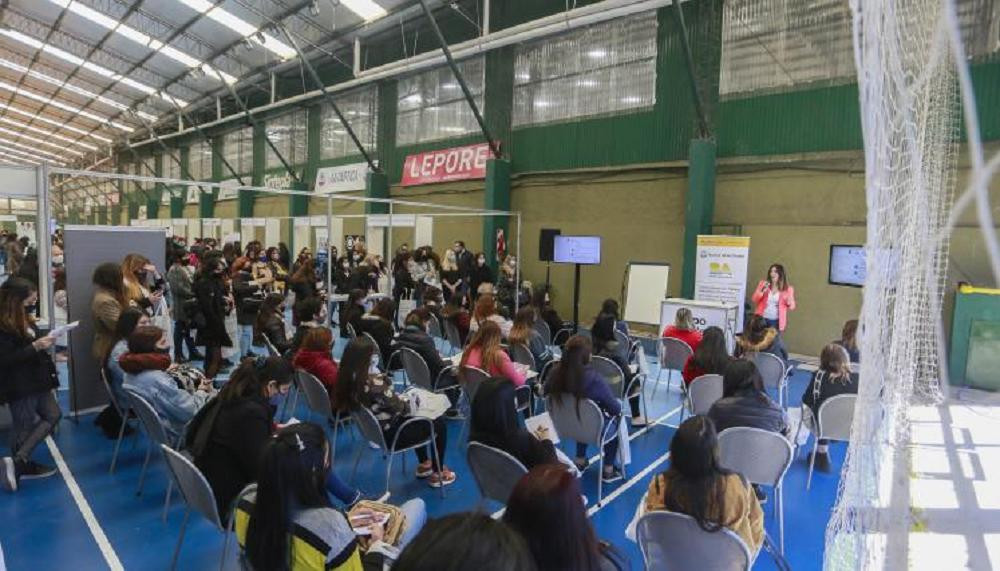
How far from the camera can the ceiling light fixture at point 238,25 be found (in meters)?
11.0

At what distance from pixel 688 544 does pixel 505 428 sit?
0.94 m

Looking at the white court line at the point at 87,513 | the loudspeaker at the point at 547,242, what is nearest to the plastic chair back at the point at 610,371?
the white court line at the point at 87,513

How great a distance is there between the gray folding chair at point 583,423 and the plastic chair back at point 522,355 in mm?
1287

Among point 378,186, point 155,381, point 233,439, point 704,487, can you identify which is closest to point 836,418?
point 704,487

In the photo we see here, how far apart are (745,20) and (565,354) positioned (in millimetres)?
6831

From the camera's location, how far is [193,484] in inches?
91.8

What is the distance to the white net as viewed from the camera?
1.39 meters

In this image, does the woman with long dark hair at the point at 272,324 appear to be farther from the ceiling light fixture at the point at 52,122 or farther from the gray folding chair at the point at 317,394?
the ceiling light fixture at the point at 52,122

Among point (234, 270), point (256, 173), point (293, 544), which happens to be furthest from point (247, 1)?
point (293, 544)

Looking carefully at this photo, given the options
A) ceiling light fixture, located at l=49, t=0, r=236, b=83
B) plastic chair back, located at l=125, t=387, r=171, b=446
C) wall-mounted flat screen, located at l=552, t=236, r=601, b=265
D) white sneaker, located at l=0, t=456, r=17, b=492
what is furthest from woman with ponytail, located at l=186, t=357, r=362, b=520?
ceiling light fixture, located at l=49, t=0, r=236, b=83

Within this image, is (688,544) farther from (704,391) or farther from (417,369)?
(417,369)

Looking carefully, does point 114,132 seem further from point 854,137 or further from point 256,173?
point 854,137

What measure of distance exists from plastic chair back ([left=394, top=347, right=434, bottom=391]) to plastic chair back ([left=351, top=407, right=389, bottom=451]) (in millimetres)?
1093

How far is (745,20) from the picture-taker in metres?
7.97
